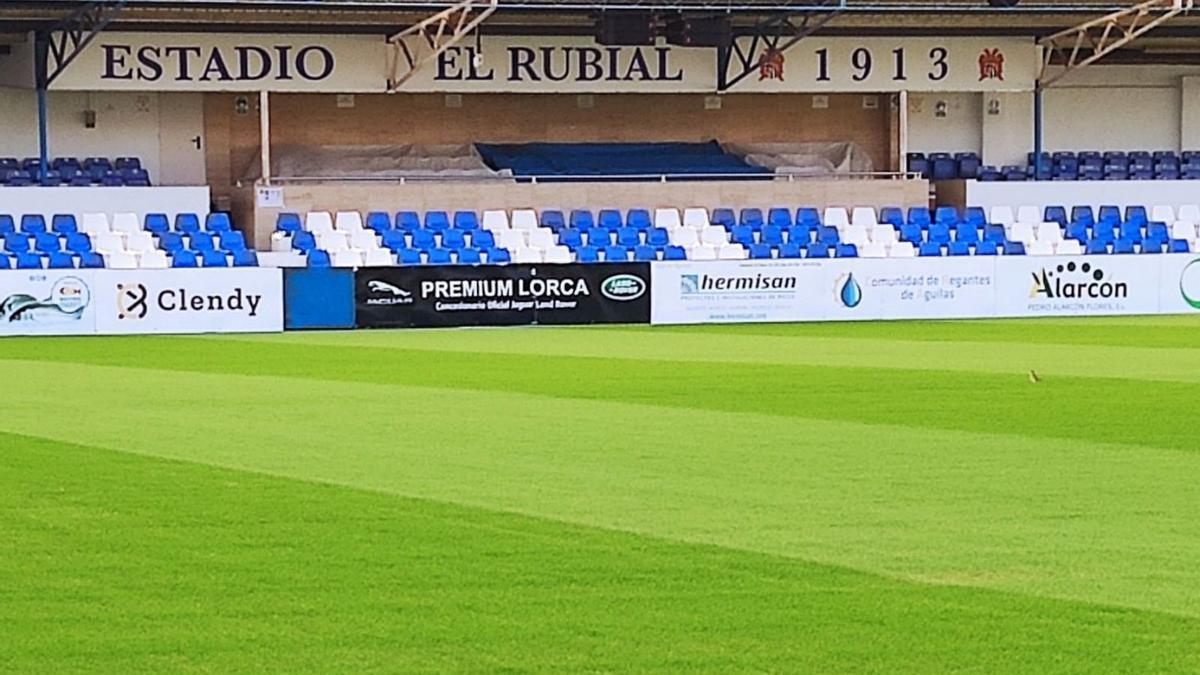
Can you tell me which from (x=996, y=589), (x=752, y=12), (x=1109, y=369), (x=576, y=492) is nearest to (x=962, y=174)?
(x=752, y=12)

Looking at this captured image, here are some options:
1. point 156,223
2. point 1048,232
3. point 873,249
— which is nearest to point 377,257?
point 156,223

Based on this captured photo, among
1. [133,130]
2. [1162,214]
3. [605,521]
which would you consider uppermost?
[133,130]

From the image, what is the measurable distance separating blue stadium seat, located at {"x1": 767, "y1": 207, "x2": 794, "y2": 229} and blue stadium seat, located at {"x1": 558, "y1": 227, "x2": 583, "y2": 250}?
3.57m

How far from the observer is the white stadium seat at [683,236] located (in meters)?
34.6

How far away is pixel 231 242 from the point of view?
32469mm

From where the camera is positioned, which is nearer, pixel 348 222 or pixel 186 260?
pixel 186 260

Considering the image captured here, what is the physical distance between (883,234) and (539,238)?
5.70 meters

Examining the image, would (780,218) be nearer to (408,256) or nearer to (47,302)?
(408,256)

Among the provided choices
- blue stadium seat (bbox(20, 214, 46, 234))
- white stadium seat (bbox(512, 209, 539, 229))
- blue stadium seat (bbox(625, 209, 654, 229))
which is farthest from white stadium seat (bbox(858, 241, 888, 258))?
blue stadium seat (bbox(20, 214, 46, 234))

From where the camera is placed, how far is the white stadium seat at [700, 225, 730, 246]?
34.5m

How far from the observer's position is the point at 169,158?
38.4m

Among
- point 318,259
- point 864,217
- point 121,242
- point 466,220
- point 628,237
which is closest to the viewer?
point 318,259

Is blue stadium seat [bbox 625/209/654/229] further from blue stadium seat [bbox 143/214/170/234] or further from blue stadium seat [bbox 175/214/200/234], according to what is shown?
blue stadium seat [bbox 143/214/170/234]

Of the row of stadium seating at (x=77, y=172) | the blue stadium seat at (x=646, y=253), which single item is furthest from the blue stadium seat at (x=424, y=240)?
the row of stadium seating at (x=77, y=172)
